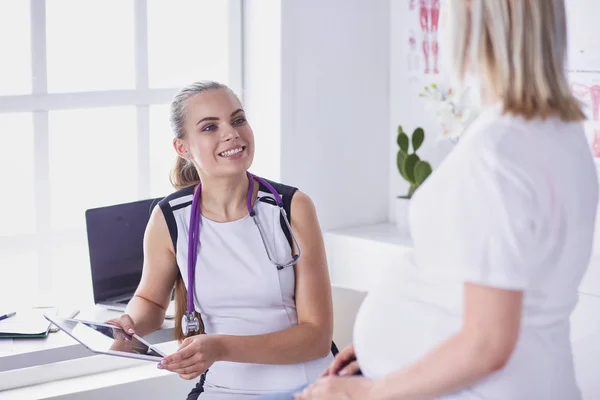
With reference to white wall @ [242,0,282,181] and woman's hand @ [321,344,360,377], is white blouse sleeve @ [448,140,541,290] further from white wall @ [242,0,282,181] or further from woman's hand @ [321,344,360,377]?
white wall @ [242,0,282,181]

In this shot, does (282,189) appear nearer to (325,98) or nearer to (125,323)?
(125,323)

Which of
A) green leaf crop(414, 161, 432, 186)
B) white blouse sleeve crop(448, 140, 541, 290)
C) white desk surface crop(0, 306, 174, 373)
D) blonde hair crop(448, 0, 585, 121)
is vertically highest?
blonde hair crop(448, 0, 585, 121)

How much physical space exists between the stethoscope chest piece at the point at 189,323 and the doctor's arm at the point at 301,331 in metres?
0.14

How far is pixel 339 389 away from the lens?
1.31m

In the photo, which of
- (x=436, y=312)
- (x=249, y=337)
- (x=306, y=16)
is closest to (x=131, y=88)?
(x=306, y=16)

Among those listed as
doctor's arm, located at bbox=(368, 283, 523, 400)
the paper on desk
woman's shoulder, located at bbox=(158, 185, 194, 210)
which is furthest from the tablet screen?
doctor's arm, located at bbox=(368, 283, 523, 400)

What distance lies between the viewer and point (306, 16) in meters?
3.64

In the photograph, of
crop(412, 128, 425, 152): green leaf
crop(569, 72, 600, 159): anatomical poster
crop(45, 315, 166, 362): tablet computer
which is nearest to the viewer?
crop(45, 315, 166, 362): tablet computer

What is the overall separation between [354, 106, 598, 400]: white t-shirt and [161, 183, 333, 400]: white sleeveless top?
0.92 metres

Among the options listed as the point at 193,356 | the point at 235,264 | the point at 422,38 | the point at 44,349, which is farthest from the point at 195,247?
the point at 422,38

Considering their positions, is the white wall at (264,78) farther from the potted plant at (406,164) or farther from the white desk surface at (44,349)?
the white desk surface at (44,349)

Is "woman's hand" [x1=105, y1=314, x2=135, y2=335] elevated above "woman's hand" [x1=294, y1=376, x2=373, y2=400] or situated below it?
below

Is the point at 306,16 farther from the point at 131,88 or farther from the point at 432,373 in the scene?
the point at 432,373

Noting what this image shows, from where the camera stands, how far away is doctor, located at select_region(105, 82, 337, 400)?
2193 millimetres
